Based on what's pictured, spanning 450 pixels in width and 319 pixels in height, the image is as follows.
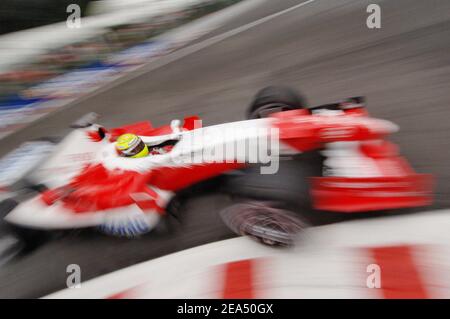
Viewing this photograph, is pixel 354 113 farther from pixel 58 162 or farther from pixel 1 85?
pixel 1 85

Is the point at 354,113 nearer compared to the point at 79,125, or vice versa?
the point at 354,113

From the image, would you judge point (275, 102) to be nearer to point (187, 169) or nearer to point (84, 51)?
point (187, 169)

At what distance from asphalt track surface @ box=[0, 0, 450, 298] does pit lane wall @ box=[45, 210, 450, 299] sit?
0.10 meters

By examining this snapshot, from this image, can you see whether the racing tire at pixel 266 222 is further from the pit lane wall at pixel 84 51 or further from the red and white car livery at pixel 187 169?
the pit lane wall at pixel 84 51

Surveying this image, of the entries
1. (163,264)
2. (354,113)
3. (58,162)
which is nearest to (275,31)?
(354,113)

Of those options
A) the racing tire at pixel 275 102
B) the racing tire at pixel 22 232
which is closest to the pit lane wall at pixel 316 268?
the racing tire at pixel 22 232

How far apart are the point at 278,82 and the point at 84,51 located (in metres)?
1.66

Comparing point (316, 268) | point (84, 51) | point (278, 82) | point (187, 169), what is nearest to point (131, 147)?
point (187, 169)

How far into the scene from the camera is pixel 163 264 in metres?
1.57

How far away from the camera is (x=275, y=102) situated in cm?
192

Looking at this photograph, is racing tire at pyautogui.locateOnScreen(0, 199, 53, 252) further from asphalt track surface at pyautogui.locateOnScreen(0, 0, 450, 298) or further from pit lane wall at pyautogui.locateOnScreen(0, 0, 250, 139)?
pit lane wall at pyautogui.locateOnScreen(0, 0, 250, 139)

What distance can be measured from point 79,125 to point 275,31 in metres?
1.88

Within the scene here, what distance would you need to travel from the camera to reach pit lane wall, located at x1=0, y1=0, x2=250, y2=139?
2928 mm

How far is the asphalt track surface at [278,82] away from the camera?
5.49ft
